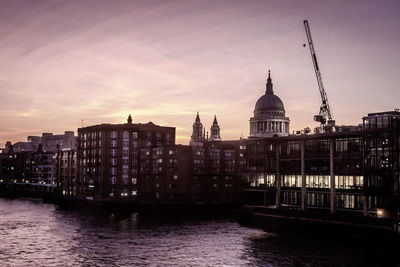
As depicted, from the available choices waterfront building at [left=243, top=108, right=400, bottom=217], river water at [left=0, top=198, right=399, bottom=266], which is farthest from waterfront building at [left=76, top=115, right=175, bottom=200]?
waterfront building at [left=243, top=108, right=400, bottom=217]

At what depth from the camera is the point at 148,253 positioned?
79.2 meters

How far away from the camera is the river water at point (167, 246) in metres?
73.4

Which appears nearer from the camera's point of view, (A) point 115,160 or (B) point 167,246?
(B) point 167,246

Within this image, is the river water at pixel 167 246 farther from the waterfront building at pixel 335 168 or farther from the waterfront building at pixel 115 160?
the waterfront building at pixel 115 160

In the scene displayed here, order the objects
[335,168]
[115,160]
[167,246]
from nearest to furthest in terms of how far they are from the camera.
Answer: [167,246] < [335,168] < [115,160]

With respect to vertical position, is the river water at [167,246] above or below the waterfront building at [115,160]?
below

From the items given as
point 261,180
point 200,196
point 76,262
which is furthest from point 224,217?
point 76,262

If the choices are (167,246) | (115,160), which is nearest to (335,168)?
(167,246)

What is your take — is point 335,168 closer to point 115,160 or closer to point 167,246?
point 167,246

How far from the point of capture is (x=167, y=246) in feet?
282

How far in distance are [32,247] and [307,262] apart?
158 feet

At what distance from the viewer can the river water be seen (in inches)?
2889

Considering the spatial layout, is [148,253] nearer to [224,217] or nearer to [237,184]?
[224,217]

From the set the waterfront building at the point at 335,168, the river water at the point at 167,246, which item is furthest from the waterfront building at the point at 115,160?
the waterfront building at the point at 335,168
